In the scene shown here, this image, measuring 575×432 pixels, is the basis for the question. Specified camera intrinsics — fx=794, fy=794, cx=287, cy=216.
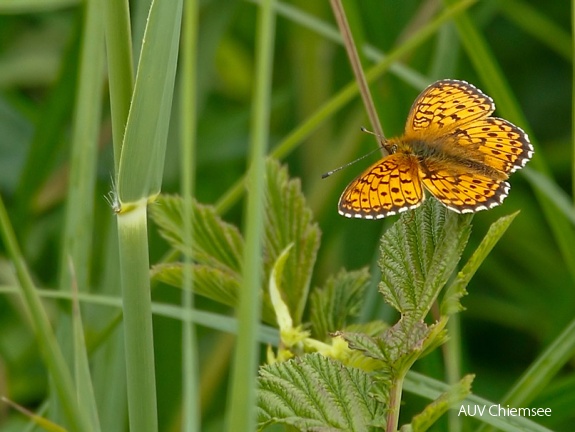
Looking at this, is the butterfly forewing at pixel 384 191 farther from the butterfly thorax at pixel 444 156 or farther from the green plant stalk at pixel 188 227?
the green plant stalk at pixel 188 227

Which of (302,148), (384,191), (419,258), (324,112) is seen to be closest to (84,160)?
(324,112)

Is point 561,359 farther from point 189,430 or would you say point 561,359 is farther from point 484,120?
point 189,430

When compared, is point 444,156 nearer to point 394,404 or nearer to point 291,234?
point 291,234

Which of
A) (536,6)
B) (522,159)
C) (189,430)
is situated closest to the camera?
(189,430)

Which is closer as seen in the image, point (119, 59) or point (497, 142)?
point (119, 59)

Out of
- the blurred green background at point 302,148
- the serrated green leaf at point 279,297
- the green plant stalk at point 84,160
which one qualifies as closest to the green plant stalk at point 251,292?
the serrated green leaf at point 279,297

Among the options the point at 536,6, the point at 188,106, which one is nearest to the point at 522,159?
the point at 188,106

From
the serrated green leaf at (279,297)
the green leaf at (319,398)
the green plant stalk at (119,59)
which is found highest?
the green plant stalk at (119,59)
